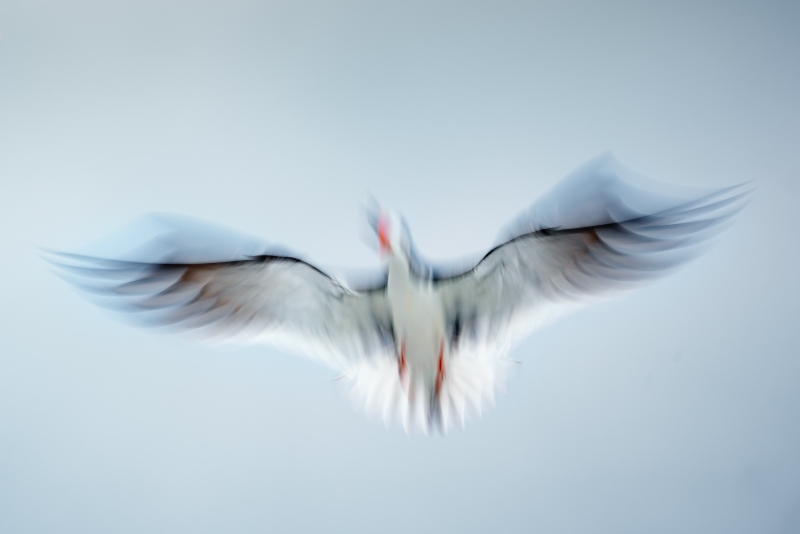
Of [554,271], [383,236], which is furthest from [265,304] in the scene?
[554,271]

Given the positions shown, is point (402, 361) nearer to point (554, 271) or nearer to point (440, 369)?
point (440, 369)

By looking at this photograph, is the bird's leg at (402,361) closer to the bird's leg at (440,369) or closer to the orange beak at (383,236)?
the bird's leg at (440,369)

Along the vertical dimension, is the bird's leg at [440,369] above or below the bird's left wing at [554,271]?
below

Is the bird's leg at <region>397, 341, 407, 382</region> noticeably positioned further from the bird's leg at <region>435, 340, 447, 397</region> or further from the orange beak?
the orange beak

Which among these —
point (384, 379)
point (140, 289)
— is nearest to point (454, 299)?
point (384, 379)
